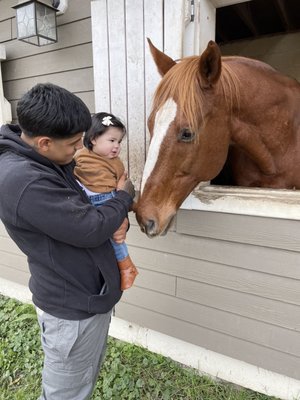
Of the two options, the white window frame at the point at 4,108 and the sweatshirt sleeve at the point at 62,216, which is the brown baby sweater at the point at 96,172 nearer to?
the sweatshirt sleeve at the point at 62,216

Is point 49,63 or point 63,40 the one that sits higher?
point 63,40

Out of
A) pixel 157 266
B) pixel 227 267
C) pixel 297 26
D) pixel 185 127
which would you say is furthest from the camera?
pixel 297 26

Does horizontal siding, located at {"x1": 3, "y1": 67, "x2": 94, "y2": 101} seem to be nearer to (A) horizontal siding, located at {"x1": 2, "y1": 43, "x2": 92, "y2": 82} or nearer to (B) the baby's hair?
(A) horizontal siding, located at {"x1": 2, "y1": 43, "x2": 92, "y2": 82}

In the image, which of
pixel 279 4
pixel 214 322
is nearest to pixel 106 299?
pixel 214 322

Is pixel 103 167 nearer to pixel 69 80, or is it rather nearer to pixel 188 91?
pixel 188 91

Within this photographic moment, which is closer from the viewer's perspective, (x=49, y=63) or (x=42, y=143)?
(x=42, y=143)

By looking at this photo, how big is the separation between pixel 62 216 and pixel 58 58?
5.39 feet

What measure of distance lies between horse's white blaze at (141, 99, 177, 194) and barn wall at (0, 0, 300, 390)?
18.4 inches

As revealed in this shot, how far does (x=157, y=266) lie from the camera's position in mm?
2057

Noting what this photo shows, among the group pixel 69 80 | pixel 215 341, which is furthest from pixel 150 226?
pixel 69 80

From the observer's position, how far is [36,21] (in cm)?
195

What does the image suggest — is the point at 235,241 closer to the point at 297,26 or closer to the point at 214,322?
the point at 214,322

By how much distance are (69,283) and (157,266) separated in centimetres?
100

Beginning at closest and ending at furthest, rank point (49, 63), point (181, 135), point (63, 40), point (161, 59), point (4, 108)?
point (181, 135)
point (161, 59)
point (63, 40)
point (49, 63)
point (4, 108)
